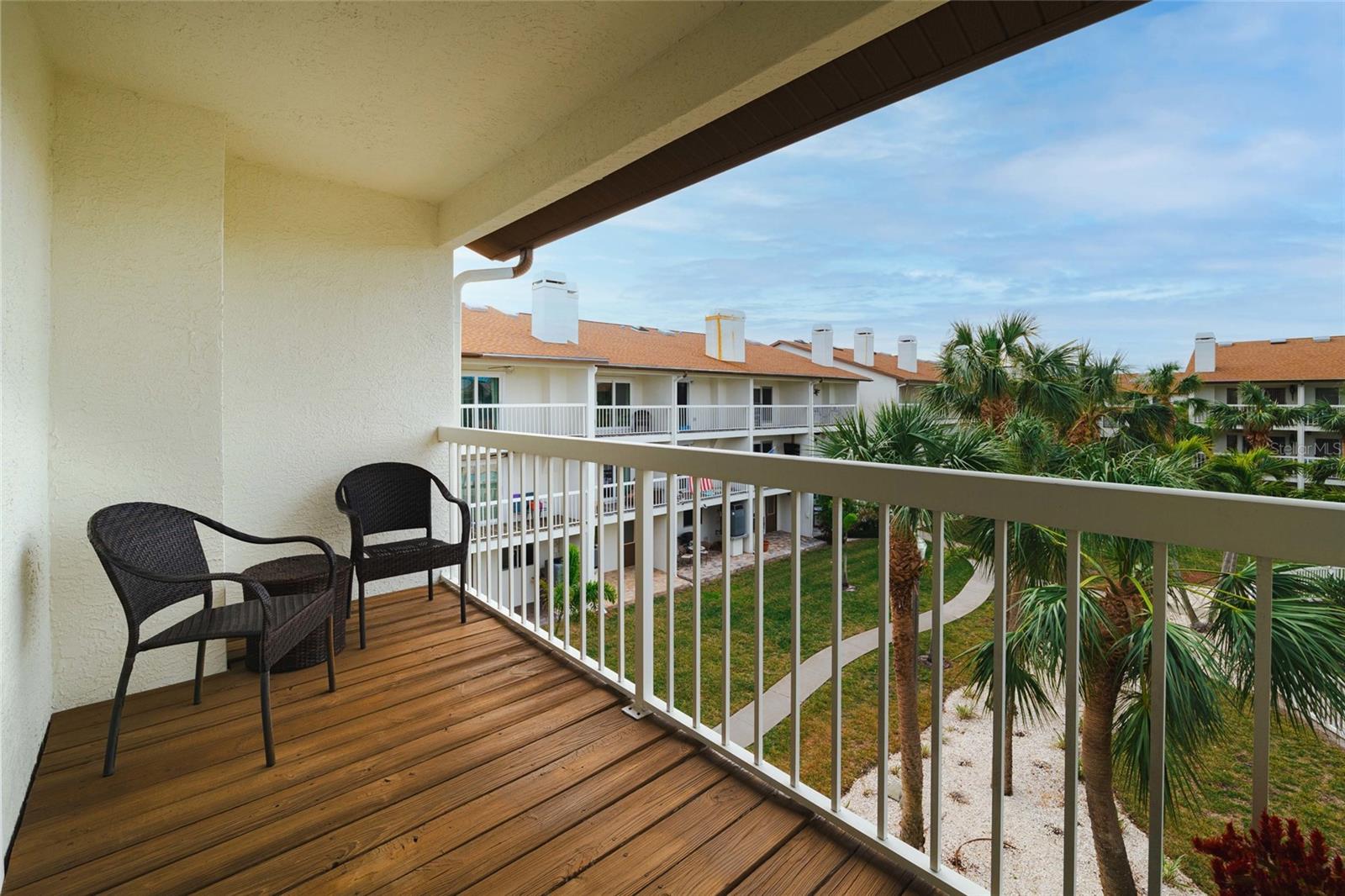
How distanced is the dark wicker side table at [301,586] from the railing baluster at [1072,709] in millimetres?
2720

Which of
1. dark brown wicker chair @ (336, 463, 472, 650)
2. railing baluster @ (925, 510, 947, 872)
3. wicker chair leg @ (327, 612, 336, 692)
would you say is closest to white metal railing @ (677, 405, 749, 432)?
dark brown wicker chair @ (336, 463, 472, 650)

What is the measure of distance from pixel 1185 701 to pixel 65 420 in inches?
185

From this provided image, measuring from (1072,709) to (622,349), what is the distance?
14120 mm

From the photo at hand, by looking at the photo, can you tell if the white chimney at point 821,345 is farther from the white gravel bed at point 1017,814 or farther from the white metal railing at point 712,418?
the white gravel bed at point 1017,814

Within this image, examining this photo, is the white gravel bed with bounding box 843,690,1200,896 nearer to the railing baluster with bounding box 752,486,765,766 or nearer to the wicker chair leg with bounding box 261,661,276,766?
the railing baluster with bounding box 752,486,765,766

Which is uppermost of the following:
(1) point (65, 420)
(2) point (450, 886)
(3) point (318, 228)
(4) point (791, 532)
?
(3) point (318, 228)

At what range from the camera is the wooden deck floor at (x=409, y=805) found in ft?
4.96

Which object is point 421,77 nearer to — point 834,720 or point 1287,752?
point 834,720

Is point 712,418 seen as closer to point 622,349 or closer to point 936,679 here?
point 622,349

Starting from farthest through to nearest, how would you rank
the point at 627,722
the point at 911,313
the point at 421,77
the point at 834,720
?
the point at 911,313, the point at 421,77, the point at 627,722, the point at 834,720

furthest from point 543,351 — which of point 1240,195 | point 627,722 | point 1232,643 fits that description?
point 1240,195

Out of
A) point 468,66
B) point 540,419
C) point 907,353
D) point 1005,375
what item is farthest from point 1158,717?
point 907,353

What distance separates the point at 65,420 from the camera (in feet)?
7.66

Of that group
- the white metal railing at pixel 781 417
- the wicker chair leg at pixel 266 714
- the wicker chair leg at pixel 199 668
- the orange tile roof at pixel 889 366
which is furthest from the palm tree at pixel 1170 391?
the wicker chair leg at pixel 199 668
